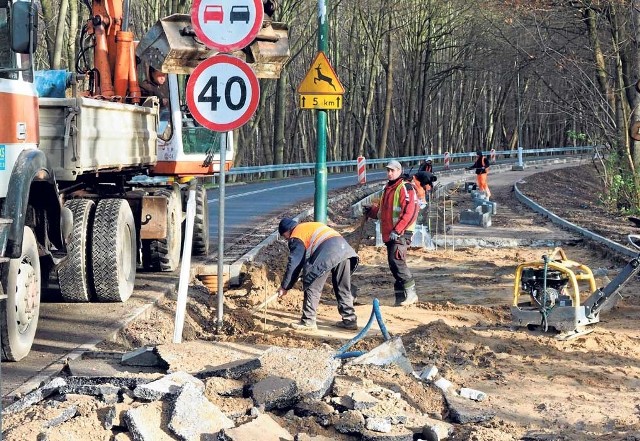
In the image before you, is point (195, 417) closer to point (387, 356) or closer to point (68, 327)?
point (387, 356)

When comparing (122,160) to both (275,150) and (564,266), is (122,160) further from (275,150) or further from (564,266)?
(275,150)

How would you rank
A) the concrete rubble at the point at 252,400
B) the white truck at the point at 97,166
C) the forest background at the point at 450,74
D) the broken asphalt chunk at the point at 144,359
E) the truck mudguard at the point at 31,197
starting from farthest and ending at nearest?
the forest background at the point at 450,74 → the white truck at the point at 97,166 → the truck mudguard at the point at 31,197 → the broken asphalt chunk at the point at 144,359 → the concrete rubble at the point at 252,400

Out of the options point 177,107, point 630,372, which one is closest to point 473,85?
point 177,107

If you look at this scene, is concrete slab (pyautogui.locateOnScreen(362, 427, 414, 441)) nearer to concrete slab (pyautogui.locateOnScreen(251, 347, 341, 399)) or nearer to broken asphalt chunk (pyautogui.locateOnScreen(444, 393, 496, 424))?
concrete slab (pyautogui.locateOnScreen(251, 347, 341, 399))

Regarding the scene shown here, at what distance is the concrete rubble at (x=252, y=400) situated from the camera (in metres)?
5.98

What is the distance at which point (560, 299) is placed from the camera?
10.4m

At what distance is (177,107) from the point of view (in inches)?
559

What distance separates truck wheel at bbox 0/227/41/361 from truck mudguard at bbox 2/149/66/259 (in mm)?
333

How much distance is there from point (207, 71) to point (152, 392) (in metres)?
3.45

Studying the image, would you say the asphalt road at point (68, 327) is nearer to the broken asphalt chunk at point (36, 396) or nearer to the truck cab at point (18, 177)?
the truck cab at point (18, 177)

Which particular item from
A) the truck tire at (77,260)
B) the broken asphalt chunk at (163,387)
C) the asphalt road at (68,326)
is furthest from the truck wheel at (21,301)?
the broken asphalt chunk at (163,387)

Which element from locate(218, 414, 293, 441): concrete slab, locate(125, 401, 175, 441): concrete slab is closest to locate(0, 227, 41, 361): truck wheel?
locate(125, 401, 175, 441): concrete slab

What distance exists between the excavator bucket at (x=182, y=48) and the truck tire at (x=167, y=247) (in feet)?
5.51

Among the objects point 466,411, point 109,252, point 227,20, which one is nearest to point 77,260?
point 109,252
